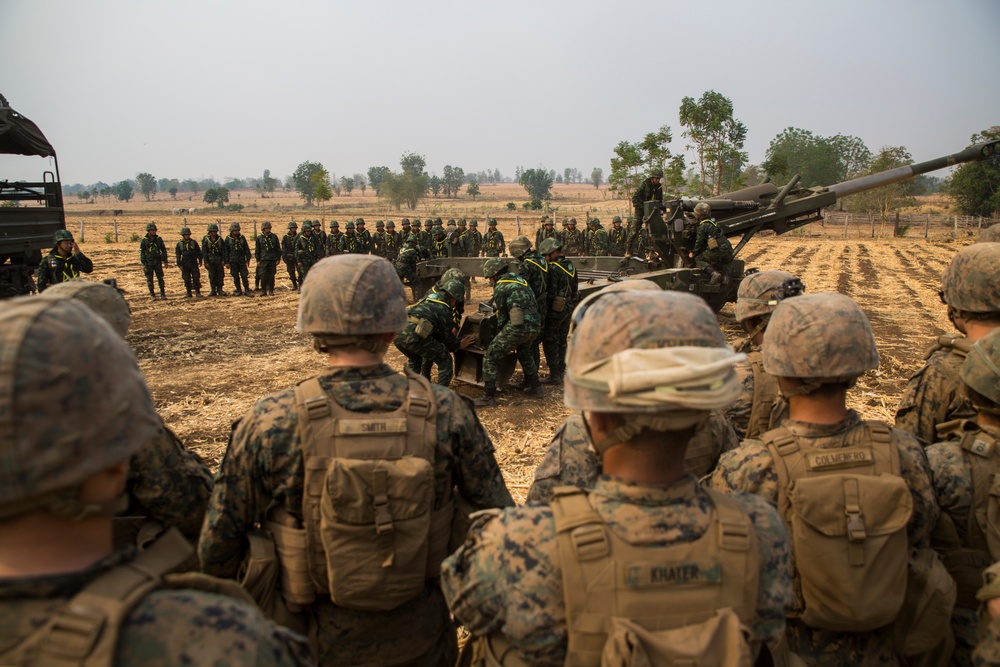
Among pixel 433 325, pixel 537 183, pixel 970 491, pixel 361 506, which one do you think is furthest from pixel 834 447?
pixel 537 183

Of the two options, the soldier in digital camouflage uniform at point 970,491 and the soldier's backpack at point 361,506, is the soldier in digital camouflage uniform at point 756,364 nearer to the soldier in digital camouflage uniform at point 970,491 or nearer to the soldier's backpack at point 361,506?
the soldier in digital camouflage uniform at point 970,491

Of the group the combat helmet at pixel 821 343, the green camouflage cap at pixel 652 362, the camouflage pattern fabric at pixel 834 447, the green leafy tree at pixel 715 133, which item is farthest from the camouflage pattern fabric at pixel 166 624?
the green leafy tree at pixel 715 133

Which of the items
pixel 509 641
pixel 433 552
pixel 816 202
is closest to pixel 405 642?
pixel 433 552

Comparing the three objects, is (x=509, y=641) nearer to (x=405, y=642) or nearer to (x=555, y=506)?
(x=555, y=506)

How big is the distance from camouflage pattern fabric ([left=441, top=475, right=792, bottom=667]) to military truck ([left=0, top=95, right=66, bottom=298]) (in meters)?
11.8

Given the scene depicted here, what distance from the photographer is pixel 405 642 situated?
7.68 ft

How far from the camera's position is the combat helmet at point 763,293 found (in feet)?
12.4

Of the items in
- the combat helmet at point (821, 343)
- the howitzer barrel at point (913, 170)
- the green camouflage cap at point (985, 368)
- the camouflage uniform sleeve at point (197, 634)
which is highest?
the howitzer barrel at point (913, 170)

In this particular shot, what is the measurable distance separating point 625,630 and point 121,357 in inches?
45.6

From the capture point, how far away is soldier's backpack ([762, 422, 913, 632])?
201 cm

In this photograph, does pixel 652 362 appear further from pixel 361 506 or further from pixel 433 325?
pixel 433 325

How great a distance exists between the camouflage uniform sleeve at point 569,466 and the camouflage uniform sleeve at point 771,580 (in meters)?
1.00

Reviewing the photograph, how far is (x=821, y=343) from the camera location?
223 centimetres

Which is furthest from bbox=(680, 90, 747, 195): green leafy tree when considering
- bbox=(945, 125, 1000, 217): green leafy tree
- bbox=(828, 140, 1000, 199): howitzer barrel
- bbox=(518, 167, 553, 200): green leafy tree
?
bbox=(518, 167, 553, 200): green leafy tree
